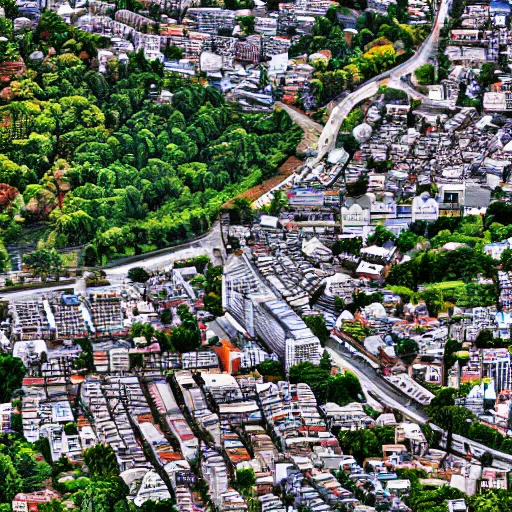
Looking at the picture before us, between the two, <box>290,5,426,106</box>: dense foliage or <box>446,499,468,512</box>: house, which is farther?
<box>290,5,426,106</box>: dense foliage

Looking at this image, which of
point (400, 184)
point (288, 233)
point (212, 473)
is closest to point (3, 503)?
point (212, 473)

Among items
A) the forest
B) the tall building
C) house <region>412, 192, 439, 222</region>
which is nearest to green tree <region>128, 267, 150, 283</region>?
the forest

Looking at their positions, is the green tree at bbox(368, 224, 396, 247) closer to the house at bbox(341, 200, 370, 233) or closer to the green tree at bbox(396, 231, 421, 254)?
the green tree at bbox(396, 231, 421, 254)

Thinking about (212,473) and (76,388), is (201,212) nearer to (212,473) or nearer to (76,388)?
(76,388)

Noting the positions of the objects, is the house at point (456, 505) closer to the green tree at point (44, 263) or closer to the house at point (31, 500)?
the house at point (31, 500)

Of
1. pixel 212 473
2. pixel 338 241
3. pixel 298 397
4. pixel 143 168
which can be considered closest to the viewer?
pixel 212 473

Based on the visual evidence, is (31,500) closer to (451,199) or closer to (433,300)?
(433,300)

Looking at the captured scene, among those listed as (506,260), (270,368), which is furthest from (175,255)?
(506,260)
